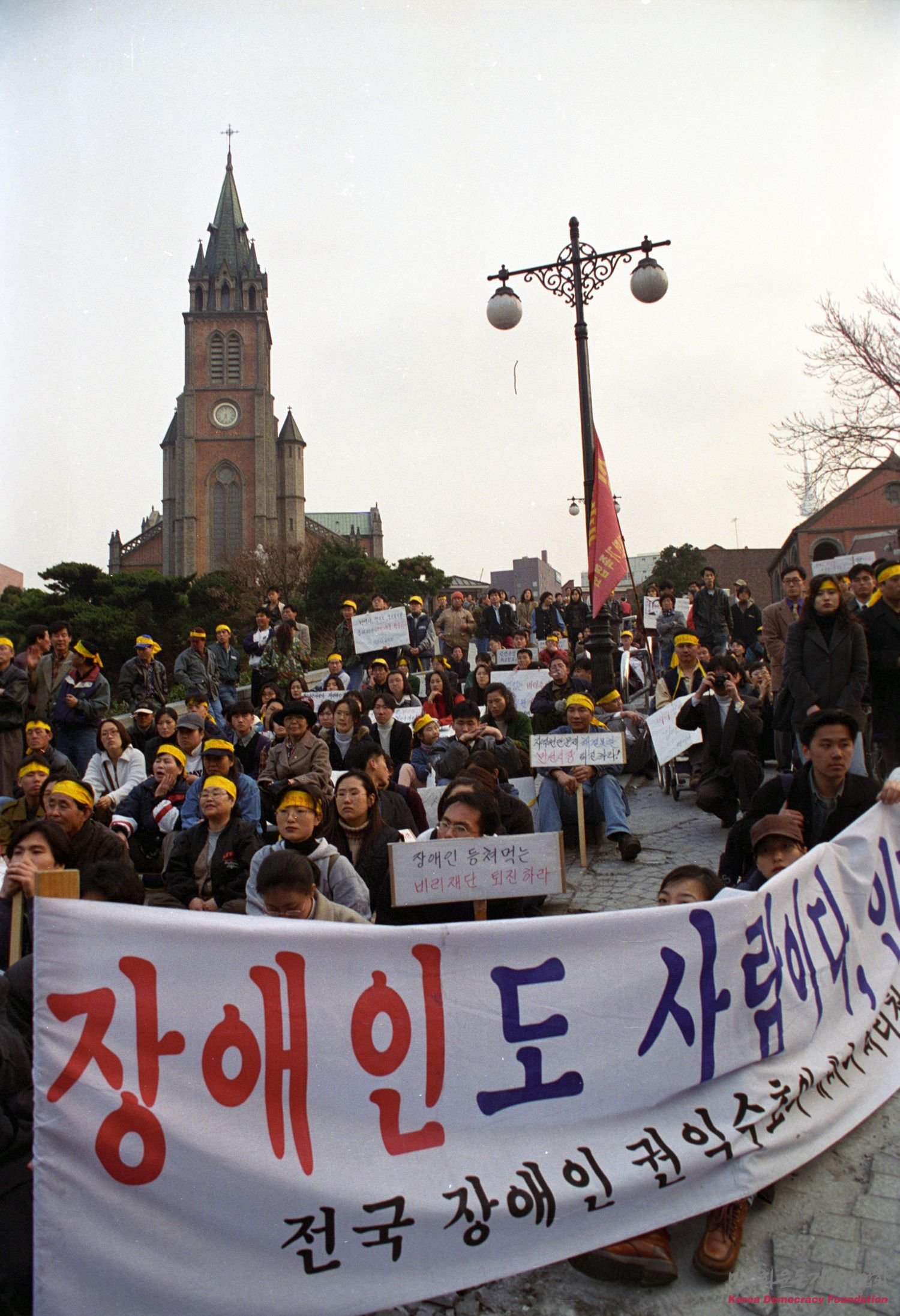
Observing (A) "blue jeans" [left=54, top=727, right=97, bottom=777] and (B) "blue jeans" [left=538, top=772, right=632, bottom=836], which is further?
(A) "blue jeans" [left=54, top=727, right=97, bottom=777]

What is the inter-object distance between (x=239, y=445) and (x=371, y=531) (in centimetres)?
2806

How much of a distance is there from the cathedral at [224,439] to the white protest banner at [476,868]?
7366 centimetres

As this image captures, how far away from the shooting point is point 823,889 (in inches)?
143

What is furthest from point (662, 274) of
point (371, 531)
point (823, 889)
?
point (371, 531)

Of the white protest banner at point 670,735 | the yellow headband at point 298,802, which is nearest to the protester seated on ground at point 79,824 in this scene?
the yellow headband at point 298,802

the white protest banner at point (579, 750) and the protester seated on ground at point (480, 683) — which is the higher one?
the protester seated on ground at point (480, 683)

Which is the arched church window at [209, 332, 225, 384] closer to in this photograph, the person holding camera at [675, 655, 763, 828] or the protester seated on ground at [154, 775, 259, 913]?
the person holding camera at [675, 655, 763, 828]

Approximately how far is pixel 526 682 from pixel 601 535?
1973 millimetres

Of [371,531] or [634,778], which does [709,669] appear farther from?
[371,531]

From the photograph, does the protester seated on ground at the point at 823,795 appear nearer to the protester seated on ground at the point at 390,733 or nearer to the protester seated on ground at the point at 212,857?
the protester seated on ground at the point at 212,857

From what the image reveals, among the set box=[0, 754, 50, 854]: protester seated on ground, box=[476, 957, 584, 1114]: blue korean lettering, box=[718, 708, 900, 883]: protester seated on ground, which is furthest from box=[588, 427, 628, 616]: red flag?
box=[476, 957, 584, 1114]: blue korean lettering

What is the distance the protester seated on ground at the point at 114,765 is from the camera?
718 centimetres

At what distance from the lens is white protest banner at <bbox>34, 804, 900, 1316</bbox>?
2441mm

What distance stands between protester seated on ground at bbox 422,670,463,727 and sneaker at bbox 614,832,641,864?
317 centimetres
